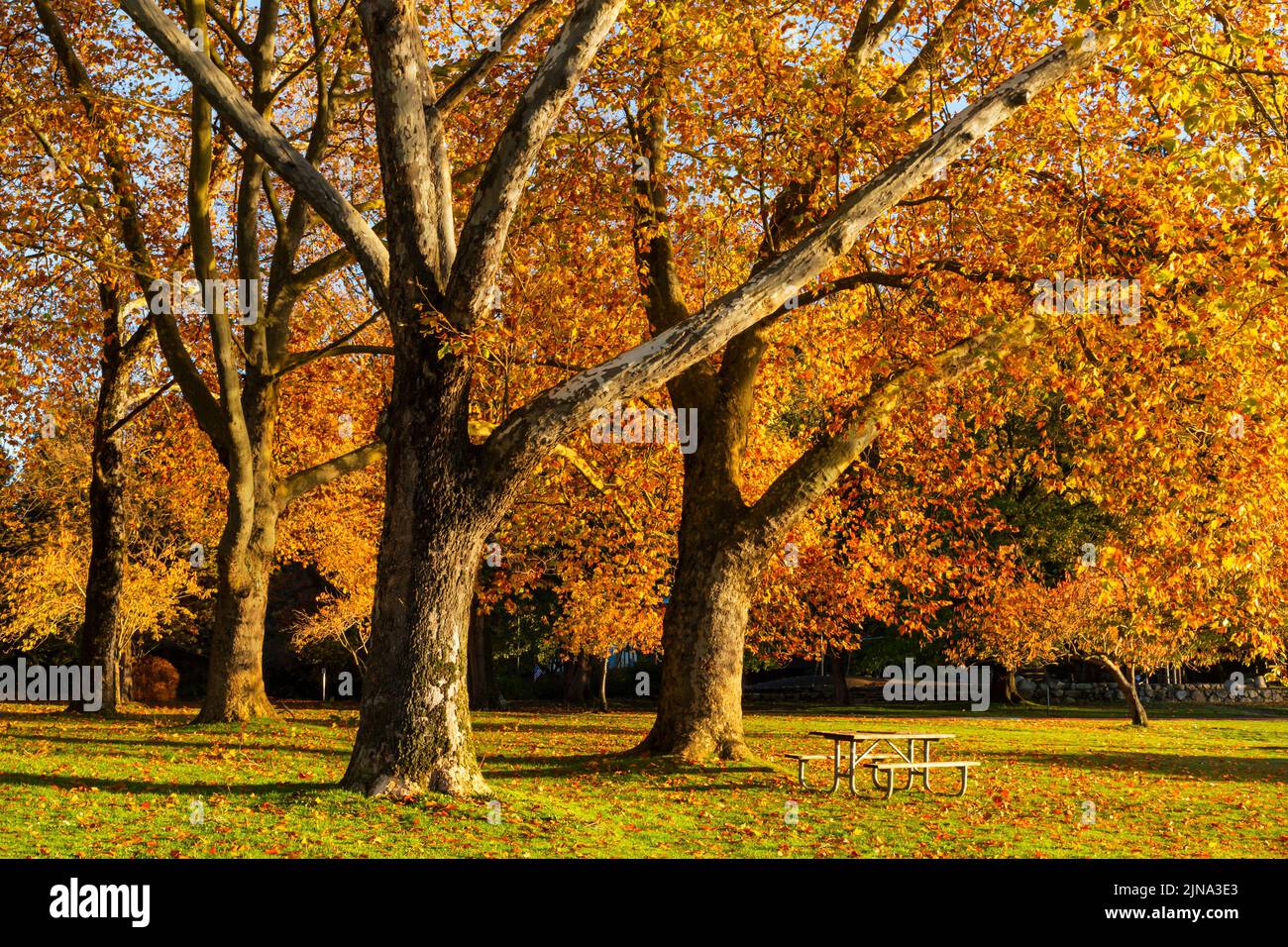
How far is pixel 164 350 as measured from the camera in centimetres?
2005

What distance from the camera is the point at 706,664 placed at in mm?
16609

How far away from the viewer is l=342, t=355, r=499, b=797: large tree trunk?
452 inches

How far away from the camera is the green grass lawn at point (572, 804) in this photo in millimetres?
10203

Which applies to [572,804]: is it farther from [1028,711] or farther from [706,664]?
[1028,711]

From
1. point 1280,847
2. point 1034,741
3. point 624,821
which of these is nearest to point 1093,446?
point 1280,847

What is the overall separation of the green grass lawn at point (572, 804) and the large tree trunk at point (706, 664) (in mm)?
619

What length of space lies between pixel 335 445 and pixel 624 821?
77.5 feet

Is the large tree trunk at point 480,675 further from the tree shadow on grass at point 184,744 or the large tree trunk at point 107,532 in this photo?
the tree shadow on grass at point 184,744

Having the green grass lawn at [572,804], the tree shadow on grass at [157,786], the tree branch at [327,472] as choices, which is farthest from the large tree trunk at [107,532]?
the tree shadow on grass at [157,786]
